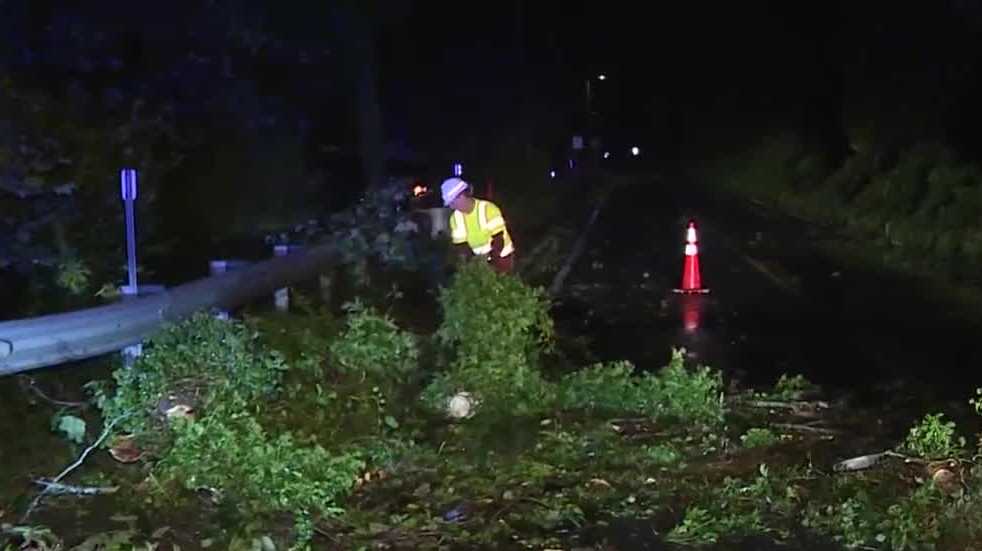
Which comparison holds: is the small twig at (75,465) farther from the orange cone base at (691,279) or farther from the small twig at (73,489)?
the orange cone base at (691,279)

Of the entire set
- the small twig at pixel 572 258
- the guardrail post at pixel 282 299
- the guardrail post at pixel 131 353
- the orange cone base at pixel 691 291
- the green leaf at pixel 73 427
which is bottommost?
the small twig at pixel 572 258

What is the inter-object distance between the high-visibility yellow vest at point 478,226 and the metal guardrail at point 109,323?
6.59 ft

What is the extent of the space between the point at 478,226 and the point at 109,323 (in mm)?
4654

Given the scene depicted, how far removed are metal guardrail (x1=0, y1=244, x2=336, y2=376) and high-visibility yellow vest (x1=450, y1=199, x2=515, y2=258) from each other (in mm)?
2007

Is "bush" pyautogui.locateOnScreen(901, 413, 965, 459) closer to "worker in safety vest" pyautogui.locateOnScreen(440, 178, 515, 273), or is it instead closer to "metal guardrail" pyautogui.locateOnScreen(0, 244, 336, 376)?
"metal guardrail" pyautogui.locateOnScreen(0, 244, 336, 376)

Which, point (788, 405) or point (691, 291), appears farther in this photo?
point (691, 291)

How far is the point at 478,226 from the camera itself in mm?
12047

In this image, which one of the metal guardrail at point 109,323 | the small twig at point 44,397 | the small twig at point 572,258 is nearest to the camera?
the metal guardrail at point 109,323

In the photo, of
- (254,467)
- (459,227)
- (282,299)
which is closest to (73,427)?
(254,467)

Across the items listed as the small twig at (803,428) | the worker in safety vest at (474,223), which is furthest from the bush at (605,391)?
the worker in safety vest at (474,223)

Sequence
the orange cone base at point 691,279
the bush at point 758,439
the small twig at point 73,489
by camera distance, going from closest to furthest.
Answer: the small twig at point 73,489 → the bush at point 758,439 → the orange cone base at point 691,279

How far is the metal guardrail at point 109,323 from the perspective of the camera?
287 inches

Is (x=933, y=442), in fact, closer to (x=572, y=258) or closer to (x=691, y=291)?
(x=691, y=291)

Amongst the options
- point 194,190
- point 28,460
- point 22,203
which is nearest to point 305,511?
point 28,460
